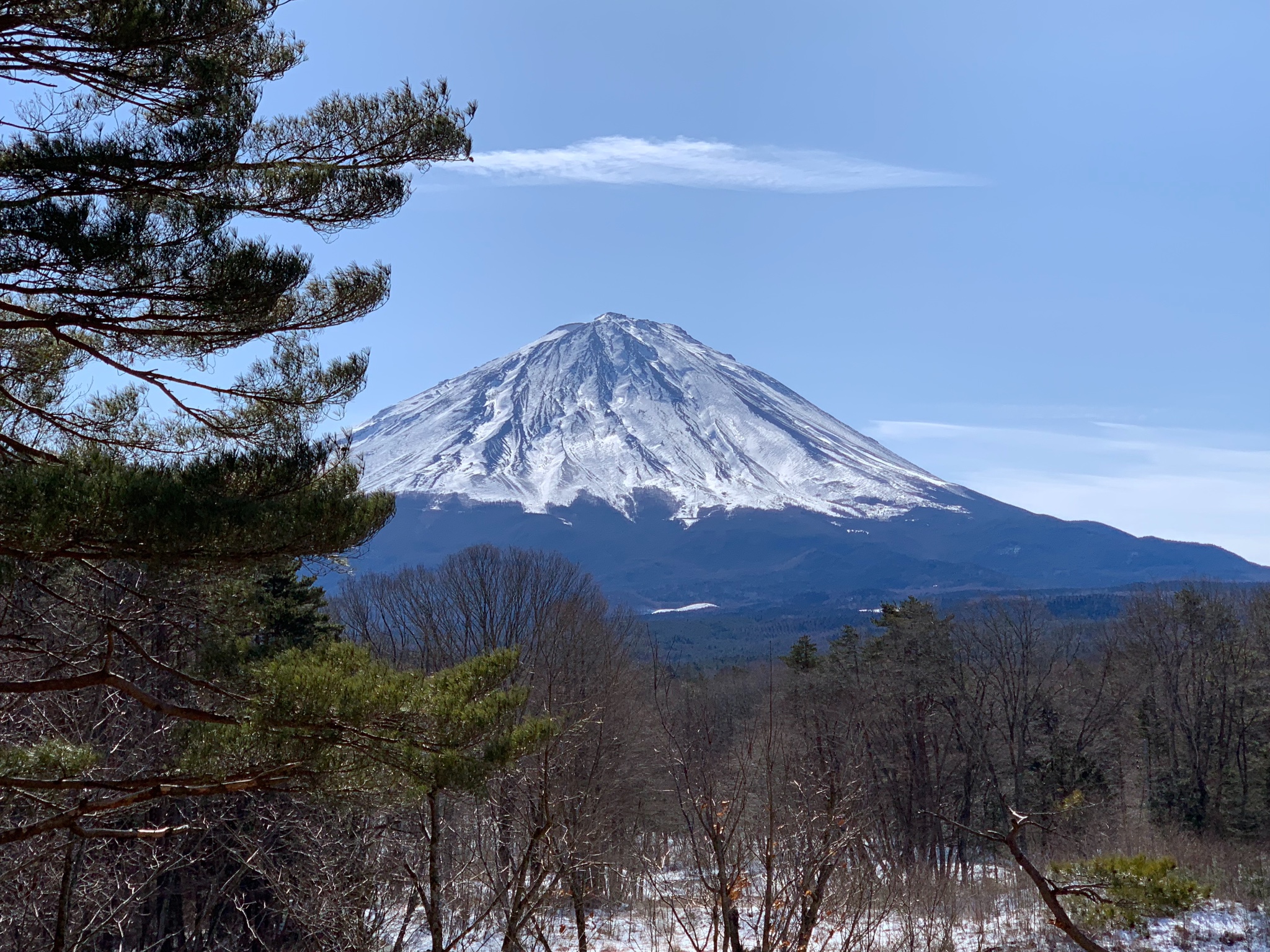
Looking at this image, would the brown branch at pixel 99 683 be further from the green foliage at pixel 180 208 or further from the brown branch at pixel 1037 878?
the brown branch at pixel 1037 878

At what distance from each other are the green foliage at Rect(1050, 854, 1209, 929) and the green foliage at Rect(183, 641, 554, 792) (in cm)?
918

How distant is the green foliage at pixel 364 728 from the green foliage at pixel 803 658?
2881cm

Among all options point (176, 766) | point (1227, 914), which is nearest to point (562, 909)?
point (1227, 914)

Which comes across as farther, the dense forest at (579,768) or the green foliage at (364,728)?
the dense forest at (579,768)

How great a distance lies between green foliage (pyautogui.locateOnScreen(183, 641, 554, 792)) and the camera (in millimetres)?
4832

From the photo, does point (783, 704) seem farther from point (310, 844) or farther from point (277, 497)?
point (277, 497)

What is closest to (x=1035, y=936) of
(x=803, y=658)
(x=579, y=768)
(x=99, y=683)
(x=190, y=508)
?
(x=579, y=768)

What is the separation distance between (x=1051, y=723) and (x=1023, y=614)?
13.5ft

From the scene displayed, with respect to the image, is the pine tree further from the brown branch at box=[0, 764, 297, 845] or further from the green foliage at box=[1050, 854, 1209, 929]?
the green foliage at box=[1050, 854, 1209, 929]

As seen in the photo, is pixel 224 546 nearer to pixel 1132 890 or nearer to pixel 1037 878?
pixel 1037 878

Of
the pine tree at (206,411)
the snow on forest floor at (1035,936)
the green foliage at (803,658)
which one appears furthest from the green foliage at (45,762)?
the green foliage at (803,658)

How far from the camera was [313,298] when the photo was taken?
6.02 metres

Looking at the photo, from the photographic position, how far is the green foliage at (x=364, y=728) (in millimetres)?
4832

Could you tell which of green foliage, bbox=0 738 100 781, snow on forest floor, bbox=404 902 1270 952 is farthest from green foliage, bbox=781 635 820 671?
green foliage, bbox=0 738 100 781
